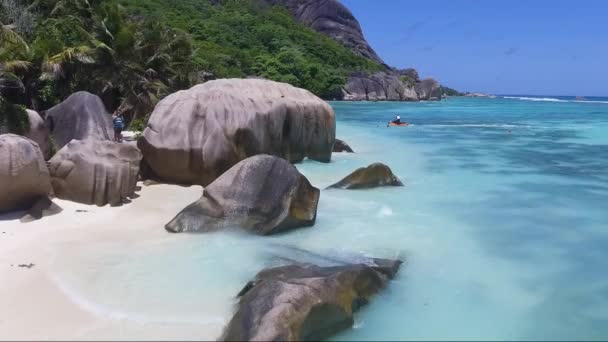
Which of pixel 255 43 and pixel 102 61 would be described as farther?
pixel 255 43

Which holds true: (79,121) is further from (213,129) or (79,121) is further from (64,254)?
(64,254)

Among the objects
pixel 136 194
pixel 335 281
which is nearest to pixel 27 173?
pixel 136 194

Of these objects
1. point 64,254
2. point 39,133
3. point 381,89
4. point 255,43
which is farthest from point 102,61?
point 381,89

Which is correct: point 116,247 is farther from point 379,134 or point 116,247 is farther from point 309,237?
point 379,134

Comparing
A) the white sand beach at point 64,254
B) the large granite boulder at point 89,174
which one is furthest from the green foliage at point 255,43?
the white sand beach at point 64,254

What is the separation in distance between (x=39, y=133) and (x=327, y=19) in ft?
287

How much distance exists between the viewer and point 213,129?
389 inches

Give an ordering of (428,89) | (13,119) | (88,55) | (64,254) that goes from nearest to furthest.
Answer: (64,254), (13,119), (88,55), (428,89)

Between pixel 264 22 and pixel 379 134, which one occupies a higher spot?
pixel 264 22

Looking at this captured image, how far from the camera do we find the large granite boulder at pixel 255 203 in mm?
7188

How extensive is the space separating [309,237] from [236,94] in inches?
170

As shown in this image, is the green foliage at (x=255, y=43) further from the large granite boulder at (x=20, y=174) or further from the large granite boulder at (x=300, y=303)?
the large granite boulder at (x=300, y=303)

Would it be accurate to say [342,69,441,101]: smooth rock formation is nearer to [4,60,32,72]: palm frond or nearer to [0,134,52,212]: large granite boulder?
[4,60,32,72]: palm frond

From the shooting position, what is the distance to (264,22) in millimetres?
68938
